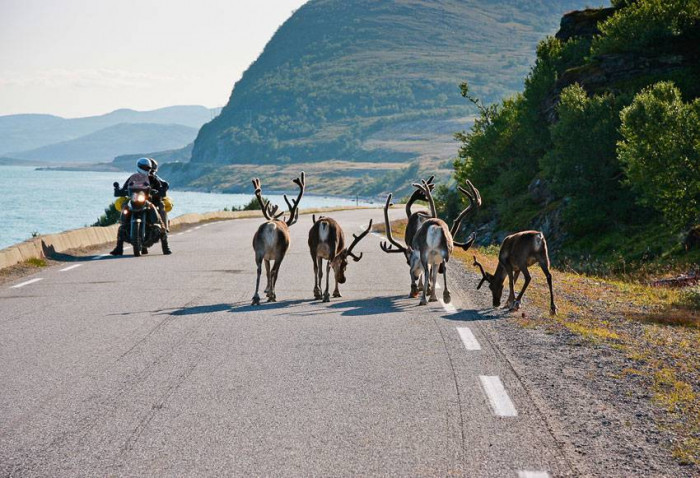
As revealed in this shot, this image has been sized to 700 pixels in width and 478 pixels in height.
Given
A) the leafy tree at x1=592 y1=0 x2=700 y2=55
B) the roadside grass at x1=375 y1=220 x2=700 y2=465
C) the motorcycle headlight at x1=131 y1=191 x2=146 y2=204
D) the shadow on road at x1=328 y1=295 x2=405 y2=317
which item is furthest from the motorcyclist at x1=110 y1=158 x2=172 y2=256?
the leafy tree at x1=592 y1=0 x2=700 y2=55

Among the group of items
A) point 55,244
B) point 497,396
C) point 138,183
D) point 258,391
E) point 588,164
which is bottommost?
point 588,164

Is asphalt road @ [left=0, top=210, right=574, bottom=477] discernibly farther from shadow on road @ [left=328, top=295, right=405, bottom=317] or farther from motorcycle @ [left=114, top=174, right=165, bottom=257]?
motorcycle @ [left=114, top=174, right=165, bottom=257]

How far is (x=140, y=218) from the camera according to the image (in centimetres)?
2278

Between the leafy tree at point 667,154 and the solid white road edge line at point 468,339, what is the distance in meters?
22.7

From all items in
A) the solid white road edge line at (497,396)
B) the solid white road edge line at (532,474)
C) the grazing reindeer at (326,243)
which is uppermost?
the grazing reindeer at (326,243)

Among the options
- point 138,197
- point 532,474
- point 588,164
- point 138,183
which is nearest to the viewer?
point 532,474

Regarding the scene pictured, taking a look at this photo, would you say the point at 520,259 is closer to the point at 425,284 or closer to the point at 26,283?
the point at 425,284

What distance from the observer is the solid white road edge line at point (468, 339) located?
9.66 meters

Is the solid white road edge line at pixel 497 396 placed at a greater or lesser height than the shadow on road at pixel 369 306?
greater

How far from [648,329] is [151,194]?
1549 cm

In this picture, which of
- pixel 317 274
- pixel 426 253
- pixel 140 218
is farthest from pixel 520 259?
pixel 140 218

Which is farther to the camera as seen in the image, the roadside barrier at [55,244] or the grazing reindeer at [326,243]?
the roadside barrier at [55,244]

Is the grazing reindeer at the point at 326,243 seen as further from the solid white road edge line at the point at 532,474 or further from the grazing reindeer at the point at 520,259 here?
the solid white road edge line at the point at 532,474

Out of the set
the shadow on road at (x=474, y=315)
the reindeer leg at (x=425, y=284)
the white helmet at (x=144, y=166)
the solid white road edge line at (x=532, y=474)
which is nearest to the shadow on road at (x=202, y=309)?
the reindeer leg at (x=425, y=284)
